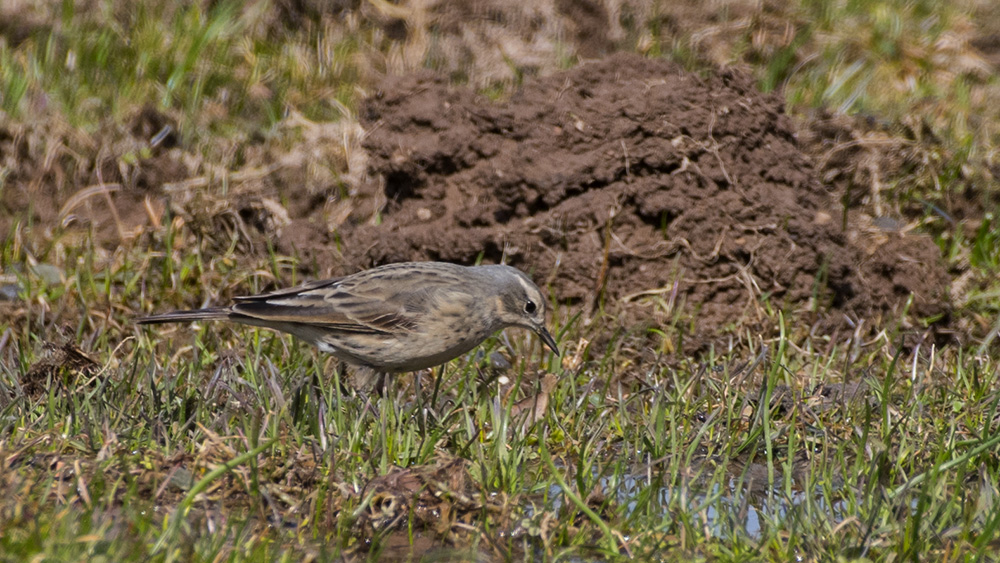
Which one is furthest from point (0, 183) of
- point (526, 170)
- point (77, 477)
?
point (77, 477)

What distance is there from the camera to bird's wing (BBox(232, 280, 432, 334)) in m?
6.12

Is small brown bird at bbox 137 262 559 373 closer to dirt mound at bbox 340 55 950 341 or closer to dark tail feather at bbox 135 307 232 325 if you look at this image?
dark tail feather at bbox 135 307 232 325

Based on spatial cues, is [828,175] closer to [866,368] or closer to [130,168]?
[866,368]

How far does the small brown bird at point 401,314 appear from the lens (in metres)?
6.09

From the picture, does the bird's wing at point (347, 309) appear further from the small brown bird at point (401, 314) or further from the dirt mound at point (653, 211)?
the dirt mound at point (653, 211)

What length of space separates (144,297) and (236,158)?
180 cm

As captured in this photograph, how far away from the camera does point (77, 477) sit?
441 centimetres

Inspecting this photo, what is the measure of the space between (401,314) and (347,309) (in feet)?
0.94

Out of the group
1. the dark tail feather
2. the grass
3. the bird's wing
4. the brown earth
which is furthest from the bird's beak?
the dark tail feather

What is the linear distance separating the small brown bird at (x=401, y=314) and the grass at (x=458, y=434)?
0.20 metres

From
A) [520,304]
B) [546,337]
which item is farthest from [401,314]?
[546,337]

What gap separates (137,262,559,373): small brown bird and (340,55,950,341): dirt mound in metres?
0.96

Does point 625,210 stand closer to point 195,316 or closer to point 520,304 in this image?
point 520,304

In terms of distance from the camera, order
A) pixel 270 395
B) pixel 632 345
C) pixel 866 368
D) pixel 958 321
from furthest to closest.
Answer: pixel 958 321 < pixel 632 345 < pixel 866 368 < pixel 270 395
